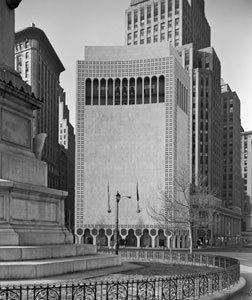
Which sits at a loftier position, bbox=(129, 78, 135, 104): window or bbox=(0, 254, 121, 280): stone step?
bbox=(129, 78, 135, 104): window

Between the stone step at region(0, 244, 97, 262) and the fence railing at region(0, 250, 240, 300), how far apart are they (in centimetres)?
302

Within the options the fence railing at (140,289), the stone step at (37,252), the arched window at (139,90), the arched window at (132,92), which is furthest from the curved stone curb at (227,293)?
the arched window at (132,92)

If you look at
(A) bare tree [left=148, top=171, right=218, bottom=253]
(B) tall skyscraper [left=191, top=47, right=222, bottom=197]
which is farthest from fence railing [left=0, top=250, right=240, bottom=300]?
(B) tall skyscraper [left=191, top=47, right=222, bottom=197]

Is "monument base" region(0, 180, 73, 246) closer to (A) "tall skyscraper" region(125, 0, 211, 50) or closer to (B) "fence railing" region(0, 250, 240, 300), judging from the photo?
(B) "fence railing" region(0, 250, 240, 300)

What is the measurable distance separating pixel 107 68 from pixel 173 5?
142 feet

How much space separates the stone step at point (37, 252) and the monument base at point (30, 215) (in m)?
0.66

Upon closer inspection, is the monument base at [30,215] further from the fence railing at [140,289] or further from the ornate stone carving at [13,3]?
the ornate stone carving at [13,3]

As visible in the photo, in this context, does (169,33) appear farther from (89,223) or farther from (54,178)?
(89,223)

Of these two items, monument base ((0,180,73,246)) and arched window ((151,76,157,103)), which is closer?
monument base ((0,180,73,246))

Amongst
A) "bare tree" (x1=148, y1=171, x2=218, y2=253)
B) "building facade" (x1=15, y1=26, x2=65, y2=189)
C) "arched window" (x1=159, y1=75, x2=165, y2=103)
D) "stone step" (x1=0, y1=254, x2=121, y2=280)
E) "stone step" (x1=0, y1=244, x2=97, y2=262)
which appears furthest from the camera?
"building facade" (x1=15, y1=26, x2=65, y2=189)

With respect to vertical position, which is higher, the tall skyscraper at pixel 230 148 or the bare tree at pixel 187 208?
the tall skyscraper at pixel 230 148

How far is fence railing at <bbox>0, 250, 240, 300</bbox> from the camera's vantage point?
498 inches

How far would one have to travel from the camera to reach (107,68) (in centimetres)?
10956

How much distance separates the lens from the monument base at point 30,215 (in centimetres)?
1912
